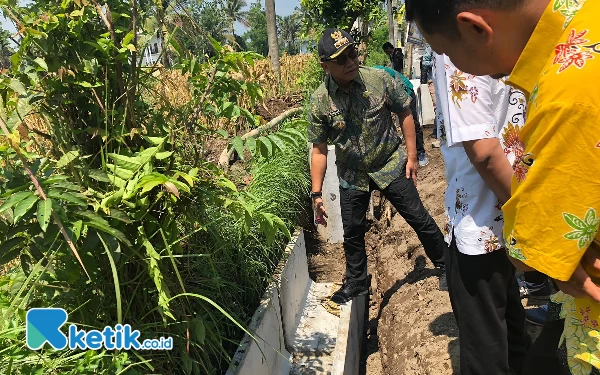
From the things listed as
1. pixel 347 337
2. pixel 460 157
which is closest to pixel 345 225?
pixel 347 337

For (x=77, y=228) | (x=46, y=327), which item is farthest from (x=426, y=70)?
(x=77, y=228)

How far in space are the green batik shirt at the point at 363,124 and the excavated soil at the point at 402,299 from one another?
951mm

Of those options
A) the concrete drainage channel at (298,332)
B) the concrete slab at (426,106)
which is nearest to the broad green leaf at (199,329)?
the concrete drainage channel at (298,332)

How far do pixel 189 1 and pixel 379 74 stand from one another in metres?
1.85

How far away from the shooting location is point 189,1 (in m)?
1.90

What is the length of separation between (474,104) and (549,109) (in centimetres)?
94

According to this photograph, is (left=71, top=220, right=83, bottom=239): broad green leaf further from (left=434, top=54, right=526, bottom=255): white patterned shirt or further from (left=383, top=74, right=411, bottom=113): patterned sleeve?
(left=383, top=74, right=411, bottom=113): patterned sleeve

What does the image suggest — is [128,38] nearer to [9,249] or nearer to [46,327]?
[9,249]

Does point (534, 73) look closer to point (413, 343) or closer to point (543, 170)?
point (543, 170)

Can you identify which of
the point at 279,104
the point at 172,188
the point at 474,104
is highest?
the point at 474,104

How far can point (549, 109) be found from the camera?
31.7 inches

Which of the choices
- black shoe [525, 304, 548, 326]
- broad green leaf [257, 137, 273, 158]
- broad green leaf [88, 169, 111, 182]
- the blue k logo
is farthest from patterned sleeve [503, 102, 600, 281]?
black shoe [525, 304, 548, 326]

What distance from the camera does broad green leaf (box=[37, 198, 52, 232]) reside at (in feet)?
3.79

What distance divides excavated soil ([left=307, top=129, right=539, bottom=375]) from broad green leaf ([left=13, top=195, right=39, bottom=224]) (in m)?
2.41
